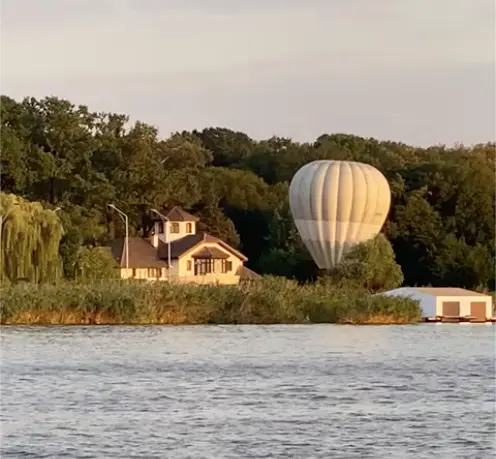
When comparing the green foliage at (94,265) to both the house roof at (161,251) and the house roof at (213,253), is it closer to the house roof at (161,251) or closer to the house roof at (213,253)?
the house roof at (161,251)

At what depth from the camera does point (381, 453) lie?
20.0m

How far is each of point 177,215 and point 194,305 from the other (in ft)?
79.6

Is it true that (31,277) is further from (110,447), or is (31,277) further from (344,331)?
(110,447)

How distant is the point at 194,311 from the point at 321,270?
18.8 meters

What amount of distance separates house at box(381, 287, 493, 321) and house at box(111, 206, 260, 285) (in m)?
13.4

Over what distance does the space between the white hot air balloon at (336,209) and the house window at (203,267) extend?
4.81 metres

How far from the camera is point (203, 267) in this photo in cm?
6969

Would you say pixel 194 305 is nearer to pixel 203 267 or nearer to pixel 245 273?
pixel 245 273

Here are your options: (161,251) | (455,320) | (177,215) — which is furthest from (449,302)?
(177,215)

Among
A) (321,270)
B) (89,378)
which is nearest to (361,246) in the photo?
(321,270)

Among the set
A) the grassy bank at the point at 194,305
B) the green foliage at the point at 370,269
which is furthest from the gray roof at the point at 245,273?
the grassy bank at the point at 194,305

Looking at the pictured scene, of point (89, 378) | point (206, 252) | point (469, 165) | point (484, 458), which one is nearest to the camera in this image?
point (484, 458)

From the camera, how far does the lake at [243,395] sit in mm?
20750

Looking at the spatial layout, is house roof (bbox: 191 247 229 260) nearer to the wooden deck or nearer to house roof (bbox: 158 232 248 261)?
house roof (bbox: 158 232 248 261)
